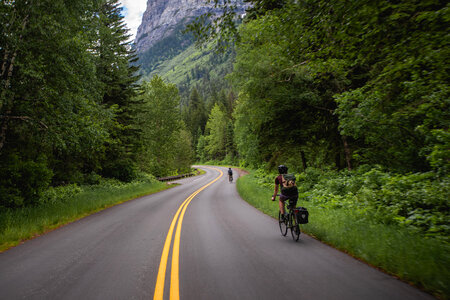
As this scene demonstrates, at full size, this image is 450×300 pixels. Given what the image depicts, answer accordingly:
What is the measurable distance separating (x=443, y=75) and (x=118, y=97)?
19.7m

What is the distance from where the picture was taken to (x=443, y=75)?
474 cm

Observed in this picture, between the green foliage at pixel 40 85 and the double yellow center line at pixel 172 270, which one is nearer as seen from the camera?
the double yellow center line at pixel 172 270

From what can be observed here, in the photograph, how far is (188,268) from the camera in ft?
14.9

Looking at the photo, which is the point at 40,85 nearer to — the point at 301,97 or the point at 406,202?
the point at 301,97

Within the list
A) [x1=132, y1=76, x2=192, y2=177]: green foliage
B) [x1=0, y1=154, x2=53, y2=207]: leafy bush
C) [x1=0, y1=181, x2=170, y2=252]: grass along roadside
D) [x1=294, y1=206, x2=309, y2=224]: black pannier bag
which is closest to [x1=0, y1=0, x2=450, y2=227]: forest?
[x1=0, y1=154, x2=53, y2=207]: leafy bush

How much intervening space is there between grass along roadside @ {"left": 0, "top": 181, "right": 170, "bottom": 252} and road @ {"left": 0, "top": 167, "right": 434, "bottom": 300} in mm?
633

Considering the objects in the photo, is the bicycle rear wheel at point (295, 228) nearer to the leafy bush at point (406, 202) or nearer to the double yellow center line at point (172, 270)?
Answer: the leafy bush at point (406, 202)

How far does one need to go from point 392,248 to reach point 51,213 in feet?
37.8

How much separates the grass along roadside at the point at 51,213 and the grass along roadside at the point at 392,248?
28.0 feet

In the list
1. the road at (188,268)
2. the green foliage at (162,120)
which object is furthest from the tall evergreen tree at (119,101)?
the road at (188,268)

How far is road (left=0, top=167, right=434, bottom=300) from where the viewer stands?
359 cm

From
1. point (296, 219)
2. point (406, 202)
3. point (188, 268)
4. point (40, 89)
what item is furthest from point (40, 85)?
point (406, 202)

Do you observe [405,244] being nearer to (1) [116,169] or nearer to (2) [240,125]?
(2) [240,125]

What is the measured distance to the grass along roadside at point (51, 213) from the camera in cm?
700
